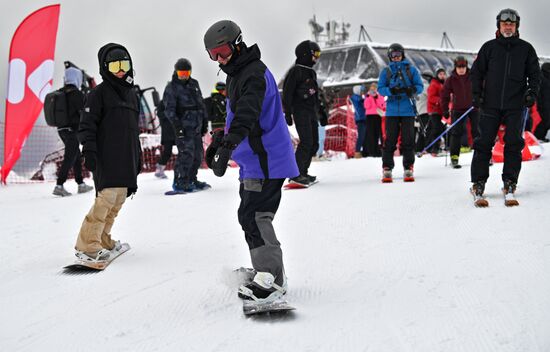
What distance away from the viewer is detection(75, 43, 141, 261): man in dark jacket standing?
13.6ft

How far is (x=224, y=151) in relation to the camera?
10.0 ft

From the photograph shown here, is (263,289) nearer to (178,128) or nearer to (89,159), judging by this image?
(89,159)

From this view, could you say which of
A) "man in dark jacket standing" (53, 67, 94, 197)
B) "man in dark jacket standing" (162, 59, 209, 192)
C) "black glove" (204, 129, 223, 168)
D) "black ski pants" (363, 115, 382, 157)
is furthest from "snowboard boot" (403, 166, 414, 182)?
"black ski pants" (363, 115, 382, 157)

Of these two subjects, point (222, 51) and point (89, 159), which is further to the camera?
point (89, 159)

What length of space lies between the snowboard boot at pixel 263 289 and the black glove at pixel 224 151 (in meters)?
0.62

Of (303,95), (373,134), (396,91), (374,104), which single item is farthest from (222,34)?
(373,134)

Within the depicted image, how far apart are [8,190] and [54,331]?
7259 mm

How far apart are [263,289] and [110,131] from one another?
1792 millimetres

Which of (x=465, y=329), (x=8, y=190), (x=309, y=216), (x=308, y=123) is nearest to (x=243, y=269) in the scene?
(x=465, y=329)

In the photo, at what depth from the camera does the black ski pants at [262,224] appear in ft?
10.7

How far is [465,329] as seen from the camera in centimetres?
271

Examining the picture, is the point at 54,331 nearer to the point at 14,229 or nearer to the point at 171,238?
the point at 171,238

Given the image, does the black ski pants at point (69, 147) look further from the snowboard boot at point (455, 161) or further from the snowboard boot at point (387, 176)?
the snowboard boot at point (455, 161)

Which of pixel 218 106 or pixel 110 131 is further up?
pixel 110 131
